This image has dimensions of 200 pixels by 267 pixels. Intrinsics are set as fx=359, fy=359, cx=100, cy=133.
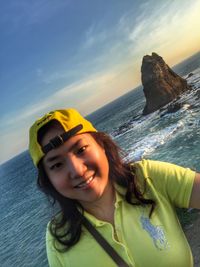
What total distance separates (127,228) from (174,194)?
412 mm

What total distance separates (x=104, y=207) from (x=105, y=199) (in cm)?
6

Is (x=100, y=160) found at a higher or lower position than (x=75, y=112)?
lower

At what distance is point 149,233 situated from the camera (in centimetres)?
250

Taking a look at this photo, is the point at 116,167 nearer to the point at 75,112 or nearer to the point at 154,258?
the point at 75,112

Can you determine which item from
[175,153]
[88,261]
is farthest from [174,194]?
[175,153]

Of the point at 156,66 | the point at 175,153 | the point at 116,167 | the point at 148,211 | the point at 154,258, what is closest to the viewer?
the point at 154,258

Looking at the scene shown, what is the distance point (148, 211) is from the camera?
2590mm

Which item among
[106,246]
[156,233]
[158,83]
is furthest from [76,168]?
[158,83]

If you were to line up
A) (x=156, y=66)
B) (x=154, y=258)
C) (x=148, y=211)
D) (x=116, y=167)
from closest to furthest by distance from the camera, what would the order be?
(x=154, y=258) < (x=148, y=211) < (x=116, y=167) < (x=156, y=66)

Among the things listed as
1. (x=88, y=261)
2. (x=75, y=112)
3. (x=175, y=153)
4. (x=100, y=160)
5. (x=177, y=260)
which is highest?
(x=75, y=112)

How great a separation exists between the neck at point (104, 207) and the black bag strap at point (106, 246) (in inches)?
4.4

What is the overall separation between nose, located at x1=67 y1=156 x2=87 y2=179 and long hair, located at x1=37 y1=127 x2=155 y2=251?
25 cm

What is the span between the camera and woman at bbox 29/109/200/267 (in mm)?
2475

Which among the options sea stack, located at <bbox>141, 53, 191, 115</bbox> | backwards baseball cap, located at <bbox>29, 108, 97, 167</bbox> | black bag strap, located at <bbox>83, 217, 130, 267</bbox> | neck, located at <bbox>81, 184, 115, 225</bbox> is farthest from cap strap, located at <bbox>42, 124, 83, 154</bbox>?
sea stack, located at <bbox>141, 53, 191, 115</bbox>
